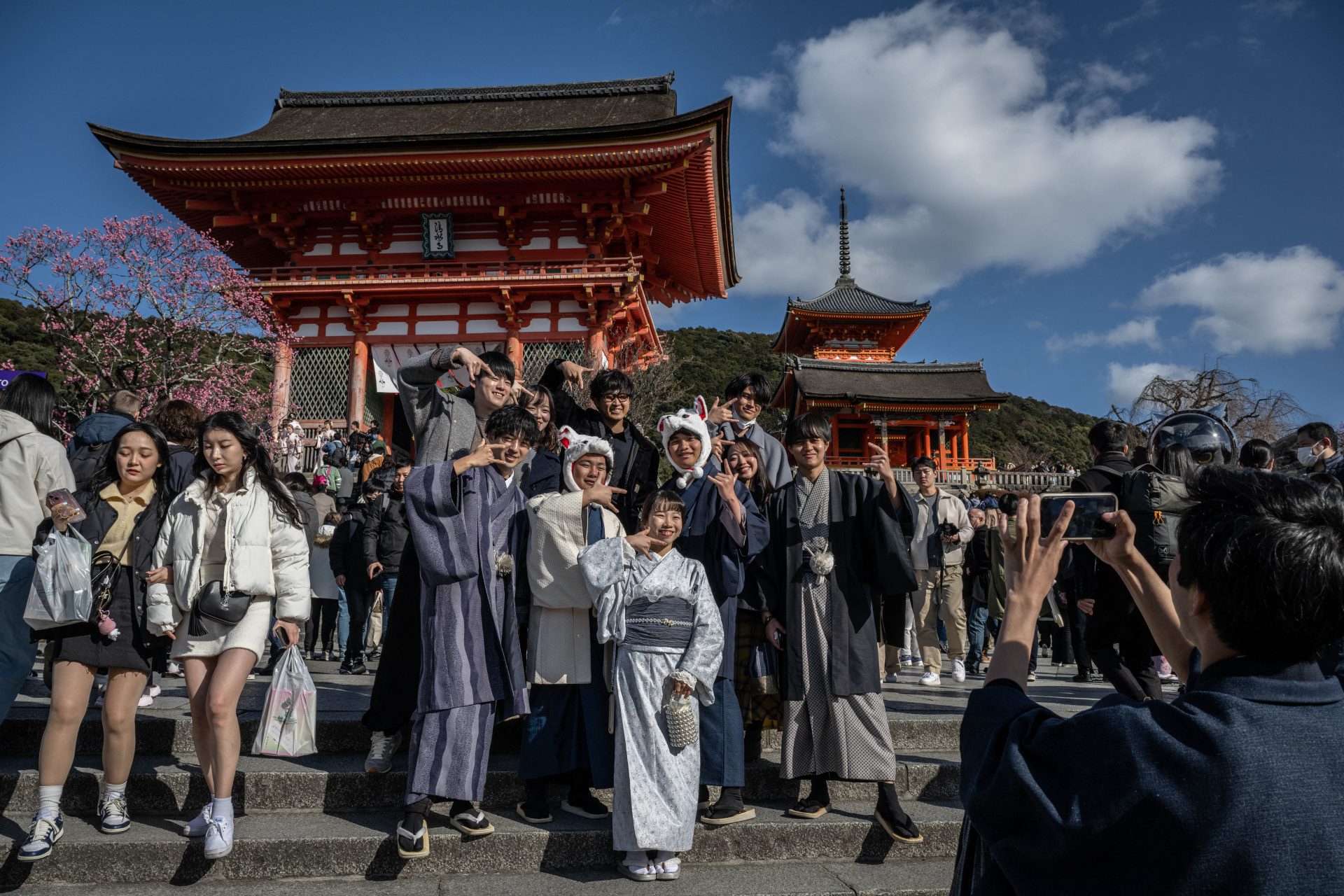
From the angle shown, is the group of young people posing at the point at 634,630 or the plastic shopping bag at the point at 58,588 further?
the group of young people posing at the point at 634,630

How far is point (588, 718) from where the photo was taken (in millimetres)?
3367

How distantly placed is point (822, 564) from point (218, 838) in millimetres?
2697

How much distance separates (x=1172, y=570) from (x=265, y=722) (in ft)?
10.1

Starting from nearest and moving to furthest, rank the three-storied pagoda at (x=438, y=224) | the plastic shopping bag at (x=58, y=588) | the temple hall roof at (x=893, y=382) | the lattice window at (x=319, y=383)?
the plastic shopping bag at (x=58, y=588)
the three-storied pagoda at (x=438, y=224)
the lattice window at (x=319, y=383)
the temple hall roof at (x=893, y=382)

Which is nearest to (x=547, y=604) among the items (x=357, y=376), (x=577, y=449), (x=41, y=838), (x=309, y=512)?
(x=577, y=449)

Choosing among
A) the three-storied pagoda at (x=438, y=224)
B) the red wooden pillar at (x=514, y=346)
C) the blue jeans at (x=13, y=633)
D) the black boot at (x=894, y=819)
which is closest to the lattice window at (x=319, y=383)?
the three-storied pagoda at (x=438, y=224)

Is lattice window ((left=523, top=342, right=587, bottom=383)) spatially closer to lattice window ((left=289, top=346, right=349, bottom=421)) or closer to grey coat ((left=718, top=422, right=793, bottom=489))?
lattice window ((left=289, top=346, right=349, bottom=421))

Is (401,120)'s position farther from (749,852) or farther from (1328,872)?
(1328,872)

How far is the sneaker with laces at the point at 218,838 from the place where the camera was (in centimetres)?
290

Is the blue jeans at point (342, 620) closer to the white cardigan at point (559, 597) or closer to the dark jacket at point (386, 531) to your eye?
the dark jacket at point (386, 531)

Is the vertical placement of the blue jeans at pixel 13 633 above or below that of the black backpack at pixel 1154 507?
below

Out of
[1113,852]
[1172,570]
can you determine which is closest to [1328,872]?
[1113,852]

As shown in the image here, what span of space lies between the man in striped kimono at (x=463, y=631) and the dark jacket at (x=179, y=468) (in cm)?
182

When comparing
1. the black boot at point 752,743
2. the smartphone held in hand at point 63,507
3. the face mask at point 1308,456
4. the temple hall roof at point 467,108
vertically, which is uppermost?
the temple hall roof at point 467,108
